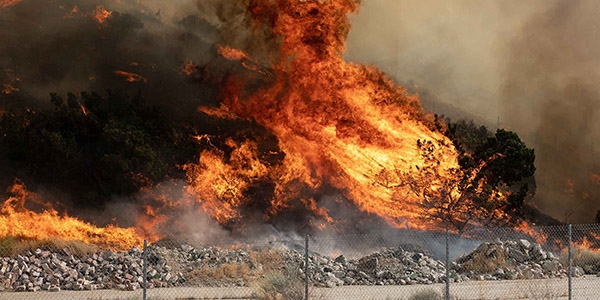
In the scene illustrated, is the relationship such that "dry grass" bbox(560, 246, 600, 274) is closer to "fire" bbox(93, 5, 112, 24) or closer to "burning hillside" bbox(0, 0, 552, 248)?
"burning hillside" bbox(0, 0, 552, 248)

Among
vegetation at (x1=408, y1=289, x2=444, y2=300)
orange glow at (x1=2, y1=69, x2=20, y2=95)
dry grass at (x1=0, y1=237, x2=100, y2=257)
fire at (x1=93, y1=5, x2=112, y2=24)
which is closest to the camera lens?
vegetation at (x1=408, y1=289, x2=444, y2=300)

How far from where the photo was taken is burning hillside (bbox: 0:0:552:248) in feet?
137

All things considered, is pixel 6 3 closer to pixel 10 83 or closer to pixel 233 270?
pixel 10 83

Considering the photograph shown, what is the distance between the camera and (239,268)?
89.5ft

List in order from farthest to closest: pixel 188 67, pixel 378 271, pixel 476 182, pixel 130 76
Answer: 1. pixel 188 67
2. pixel 130 76
3. pixel 476 182
4. pixel 378 271

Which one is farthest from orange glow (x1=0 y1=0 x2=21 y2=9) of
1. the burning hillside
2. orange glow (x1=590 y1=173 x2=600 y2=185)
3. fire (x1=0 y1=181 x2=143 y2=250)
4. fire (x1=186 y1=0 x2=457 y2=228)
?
orange glow (x1=590 y1=173 x2=600 y2=185)

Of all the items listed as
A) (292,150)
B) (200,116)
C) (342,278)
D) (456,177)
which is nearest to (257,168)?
(292,150)

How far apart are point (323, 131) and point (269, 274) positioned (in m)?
20.3

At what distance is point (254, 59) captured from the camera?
5169cm

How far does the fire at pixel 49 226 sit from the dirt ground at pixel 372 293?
40.7ft

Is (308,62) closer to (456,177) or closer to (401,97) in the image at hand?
(401,97)

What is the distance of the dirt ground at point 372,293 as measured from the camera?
2289 cm

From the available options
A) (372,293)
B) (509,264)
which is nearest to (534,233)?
(509,264)

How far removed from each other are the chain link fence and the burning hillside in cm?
1071
